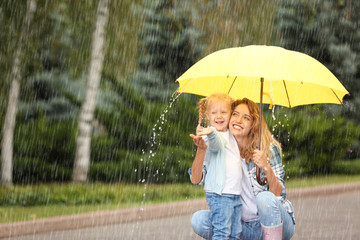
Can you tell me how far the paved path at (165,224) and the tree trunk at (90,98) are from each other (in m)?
2.99

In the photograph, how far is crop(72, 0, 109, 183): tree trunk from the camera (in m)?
11.4

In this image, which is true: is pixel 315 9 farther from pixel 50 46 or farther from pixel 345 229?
pixel 345 229

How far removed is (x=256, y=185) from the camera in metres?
4.48

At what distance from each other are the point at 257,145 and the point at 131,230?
3.66m

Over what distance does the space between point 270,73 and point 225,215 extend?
110cm

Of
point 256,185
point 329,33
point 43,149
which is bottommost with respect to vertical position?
point 43,149

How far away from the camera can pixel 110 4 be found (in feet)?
38.5

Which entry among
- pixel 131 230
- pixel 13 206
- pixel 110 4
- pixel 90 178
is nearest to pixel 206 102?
pixel 131 230

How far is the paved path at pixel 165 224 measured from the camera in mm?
7320

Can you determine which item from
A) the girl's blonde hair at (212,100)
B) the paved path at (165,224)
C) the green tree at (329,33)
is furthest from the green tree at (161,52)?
the girl's blonde hair at (212,100)

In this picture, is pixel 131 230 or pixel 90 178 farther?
pixel 90 178

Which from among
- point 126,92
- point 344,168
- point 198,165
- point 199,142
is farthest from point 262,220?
point 344,168

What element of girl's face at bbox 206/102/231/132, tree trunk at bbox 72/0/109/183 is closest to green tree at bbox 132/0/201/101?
tree trunk at bbox 72/0/109/183

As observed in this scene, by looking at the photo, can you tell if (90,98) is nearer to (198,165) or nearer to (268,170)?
(198,165)
